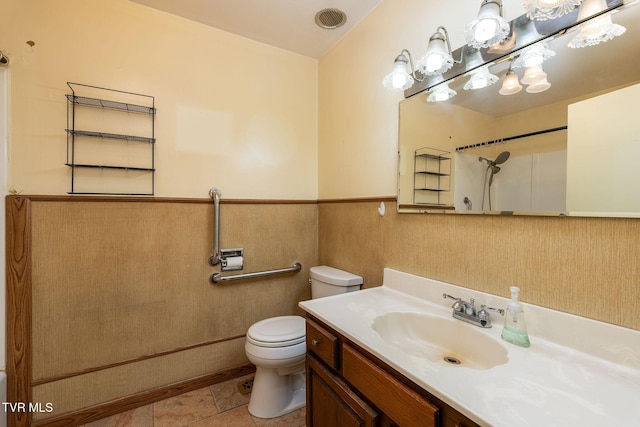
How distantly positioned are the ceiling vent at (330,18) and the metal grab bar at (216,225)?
1.34 meters

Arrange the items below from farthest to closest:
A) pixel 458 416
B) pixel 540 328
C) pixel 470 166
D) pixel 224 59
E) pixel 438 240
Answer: pixel 224 59 → pixel 438 240 → pixel 470 166 → pixel 540 328 → pixel 458 416

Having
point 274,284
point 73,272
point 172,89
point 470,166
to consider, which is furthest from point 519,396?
point 172,89

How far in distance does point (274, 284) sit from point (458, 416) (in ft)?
5.44

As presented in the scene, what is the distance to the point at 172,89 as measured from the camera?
5.90 ft

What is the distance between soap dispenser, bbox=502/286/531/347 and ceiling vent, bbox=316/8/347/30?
1.84 metres

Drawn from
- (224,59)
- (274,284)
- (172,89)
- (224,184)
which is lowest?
(274,284)

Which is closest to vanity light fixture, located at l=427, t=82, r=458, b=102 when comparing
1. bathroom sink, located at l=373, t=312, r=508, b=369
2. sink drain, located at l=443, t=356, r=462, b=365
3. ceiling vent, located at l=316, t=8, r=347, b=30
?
ceiling vent, located at l=316, t=8, r=347, b=30

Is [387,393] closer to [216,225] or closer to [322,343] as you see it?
[322,343]

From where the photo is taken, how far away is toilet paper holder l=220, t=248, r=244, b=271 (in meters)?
1.95

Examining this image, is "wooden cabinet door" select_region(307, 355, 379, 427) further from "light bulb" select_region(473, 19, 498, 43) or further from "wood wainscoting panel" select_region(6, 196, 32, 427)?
"wood wainscoting panel" select_region(6, 196, 32, 427)

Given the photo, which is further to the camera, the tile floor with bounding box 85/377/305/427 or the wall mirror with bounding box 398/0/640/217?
the tile floor with bounding box 85/377/305/427

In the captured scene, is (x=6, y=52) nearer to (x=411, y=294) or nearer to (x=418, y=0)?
(x=418, y=0)

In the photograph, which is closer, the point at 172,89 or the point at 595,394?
the point at 595,394

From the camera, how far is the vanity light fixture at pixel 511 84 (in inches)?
42.1
